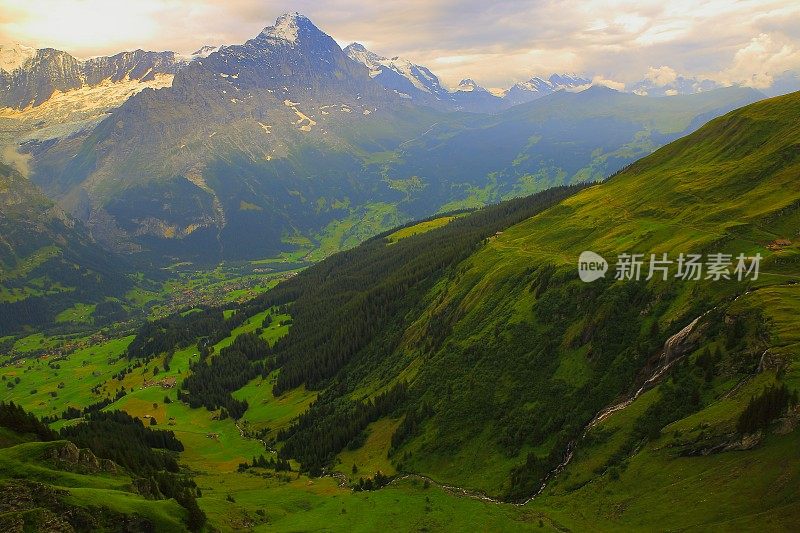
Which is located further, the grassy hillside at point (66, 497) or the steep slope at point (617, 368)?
the steep slope at point (617, 368)

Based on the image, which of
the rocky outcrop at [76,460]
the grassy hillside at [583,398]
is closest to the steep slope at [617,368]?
the grassy hillside at [583,398]

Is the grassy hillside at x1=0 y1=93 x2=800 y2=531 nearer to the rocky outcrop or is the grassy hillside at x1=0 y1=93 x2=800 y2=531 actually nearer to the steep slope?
the steep slope

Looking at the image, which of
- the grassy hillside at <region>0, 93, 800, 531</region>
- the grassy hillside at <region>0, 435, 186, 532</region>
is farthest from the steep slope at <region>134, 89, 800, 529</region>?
the grassy hillside at <region>0, 435, 186, 532</region>

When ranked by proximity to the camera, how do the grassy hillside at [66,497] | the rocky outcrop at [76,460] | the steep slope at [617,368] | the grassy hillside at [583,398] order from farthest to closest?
the rocky outcrop at [76,460] → the steep slope at [617,368] → the grassy hillside at [583,398] → the grassy hillside at [66,497]

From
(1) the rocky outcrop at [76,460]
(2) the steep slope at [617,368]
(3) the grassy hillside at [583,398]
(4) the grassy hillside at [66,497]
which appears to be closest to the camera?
(4) the grassy hillside at [66,497]

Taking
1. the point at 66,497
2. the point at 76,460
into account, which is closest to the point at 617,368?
the point at 66,497

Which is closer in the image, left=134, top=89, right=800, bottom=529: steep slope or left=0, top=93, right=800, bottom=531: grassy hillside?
left=0, top=93, right=800, bottom=531: grassy hillside

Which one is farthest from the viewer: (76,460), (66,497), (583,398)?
(583,398)

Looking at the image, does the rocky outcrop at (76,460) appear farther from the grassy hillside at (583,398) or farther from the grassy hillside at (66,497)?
the grassy hillside at (583,398)

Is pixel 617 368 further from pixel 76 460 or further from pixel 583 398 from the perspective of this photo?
pixel 76 460

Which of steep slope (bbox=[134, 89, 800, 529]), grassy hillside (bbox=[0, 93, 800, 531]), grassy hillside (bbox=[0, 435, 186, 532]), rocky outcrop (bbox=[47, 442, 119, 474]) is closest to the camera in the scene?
grassy hillside (bbox=[0, 435, 186, 532])
